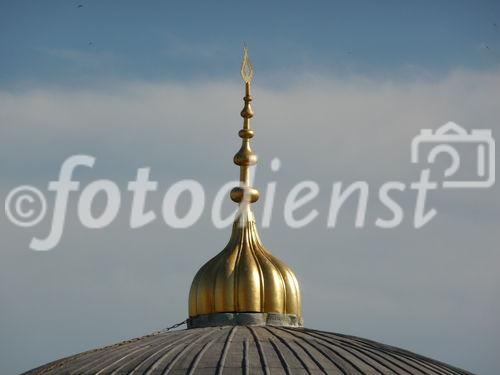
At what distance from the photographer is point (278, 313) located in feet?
178

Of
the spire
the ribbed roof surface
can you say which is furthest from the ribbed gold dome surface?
the ribbed roof surface

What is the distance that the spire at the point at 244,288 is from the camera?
5394 cm

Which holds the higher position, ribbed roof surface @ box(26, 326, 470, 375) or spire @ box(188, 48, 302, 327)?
spire @ box(188, 48, 302, 327)

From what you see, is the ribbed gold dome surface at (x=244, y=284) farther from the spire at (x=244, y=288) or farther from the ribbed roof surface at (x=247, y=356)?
the ribbed roof surface at (x=247, y=356)

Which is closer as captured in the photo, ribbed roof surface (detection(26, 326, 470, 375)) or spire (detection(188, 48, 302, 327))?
ribbed roof surface (detection(26, 326, 470, 375))

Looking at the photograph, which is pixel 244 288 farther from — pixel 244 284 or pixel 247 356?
pixel 247 356

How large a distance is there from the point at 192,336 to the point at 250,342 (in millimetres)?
2535

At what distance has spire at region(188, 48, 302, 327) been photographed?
2124 inches

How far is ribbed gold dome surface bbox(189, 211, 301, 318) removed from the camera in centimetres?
5419

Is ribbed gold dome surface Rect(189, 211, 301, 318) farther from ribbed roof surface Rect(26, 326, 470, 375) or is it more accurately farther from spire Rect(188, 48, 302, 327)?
ribbed roof surface Rect(26, 326, 470, 375)

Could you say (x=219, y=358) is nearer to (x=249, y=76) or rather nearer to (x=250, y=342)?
(x=250, y=342)

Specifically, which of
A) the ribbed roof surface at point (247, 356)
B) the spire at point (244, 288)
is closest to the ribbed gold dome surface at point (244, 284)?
the spire at point (244, 288)

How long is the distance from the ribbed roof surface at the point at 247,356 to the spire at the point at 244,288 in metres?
1.95

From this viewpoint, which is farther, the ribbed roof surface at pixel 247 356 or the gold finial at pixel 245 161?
the gold finial at pixel 245 161
